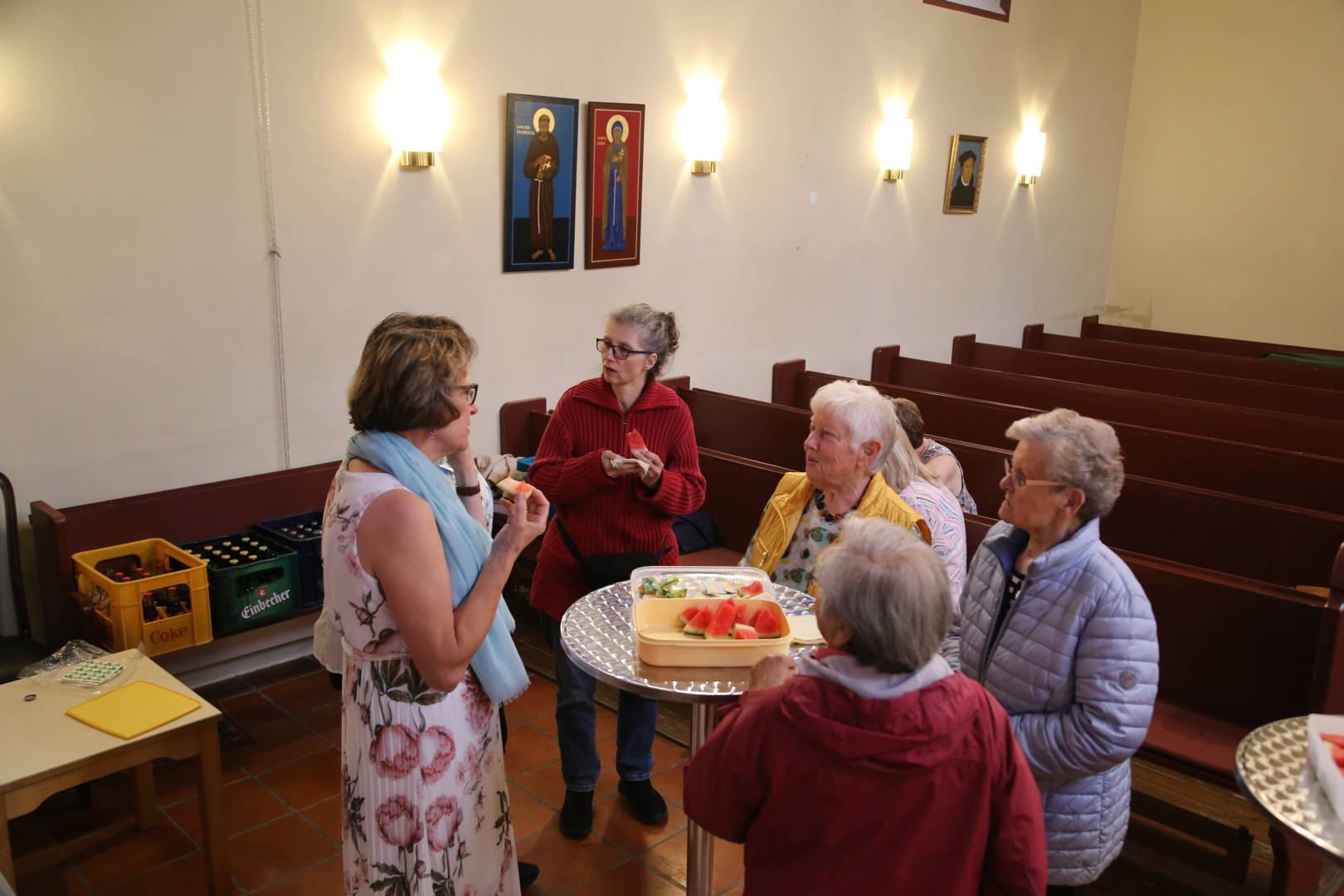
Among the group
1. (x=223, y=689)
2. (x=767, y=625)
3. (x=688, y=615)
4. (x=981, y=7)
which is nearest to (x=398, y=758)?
(x=688, y=615)

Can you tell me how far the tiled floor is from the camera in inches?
121

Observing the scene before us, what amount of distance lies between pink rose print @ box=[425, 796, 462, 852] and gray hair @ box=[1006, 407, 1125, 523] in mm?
1364

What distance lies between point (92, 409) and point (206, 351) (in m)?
0.45

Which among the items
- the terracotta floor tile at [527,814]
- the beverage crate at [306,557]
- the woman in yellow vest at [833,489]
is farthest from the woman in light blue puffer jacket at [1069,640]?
the beverage crate at [306,557]

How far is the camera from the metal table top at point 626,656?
2111mm

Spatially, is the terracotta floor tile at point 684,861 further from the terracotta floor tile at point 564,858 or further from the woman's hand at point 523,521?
the woman's hand at point 523,521

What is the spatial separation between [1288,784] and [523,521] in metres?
1.55

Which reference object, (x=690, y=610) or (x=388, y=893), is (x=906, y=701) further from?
(x=388, y=893)

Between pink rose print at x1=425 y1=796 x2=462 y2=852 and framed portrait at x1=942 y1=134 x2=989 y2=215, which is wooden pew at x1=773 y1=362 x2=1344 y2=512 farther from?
pink rose print at x1=425 y1=796 x2=462 y2=852

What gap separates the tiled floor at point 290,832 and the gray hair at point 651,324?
1488 mm

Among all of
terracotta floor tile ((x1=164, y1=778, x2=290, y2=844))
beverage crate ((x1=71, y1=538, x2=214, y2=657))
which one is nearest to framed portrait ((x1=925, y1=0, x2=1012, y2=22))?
beverage crate ((x1=71, y1=538, x2=214, y2=657))

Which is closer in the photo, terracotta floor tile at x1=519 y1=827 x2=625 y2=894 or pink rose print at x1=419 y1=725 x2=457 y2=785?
pink rose print at x1=419 y1=725 x2=457 y2=785

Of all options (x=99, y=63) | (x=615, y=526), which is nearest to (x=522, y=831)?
(x=615, y=526)

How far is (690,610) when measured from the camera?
2.30m
